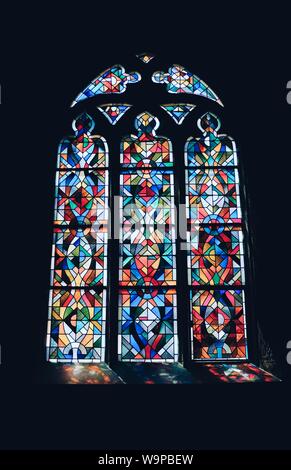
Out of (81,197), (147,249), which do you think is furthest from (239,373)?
(81,197)

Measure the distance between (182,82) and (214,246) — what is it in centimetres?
199

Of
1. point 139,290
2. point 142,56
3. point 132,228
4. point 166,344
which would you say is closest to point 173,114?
point 142,56

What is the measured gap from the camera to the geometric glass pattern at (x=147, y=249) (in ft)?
21.0

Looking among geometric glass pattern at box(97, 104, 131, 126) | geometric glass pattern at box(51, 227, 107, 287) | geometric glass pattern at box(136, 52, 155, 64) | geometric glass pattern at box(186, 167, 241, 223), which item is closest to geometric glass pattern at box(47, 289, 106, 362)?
geometric glass pattern at box(51, 227, 107, 287)

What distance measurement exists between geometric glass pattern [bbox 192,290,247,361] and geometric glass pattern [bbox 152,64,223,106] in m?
2.22

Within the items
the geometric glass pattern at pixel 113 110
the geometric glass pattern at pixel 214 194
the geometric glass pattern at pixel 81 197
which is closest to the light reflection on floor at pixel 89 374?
the geometric glass pattern at pixel 81 197

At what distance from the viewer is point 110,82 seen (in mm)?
7785

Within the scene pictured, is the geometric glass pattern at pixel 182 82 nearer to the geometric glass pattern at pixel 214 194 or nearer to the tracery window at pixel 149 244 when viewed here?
the tracery window at pixel 149 244

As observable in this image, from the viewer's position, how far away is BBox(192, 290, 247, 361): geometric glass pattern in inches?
250

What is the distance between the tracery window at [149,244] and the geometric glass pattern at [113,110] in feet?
0.04

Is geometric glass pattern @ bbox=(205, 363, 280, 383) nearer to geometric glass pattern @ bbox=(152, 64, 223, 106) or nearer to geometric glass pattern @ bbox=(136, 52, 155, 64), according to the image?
geometric glass pattern @ bbox=(152, 64, 223, 106)

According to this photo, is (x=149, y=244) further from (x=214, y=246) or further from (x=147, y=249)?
(x=214, y=246)

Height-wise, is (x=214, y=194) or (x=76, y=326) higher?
(x=214, y=194)

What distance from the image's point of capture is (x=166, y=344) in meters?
6.38
